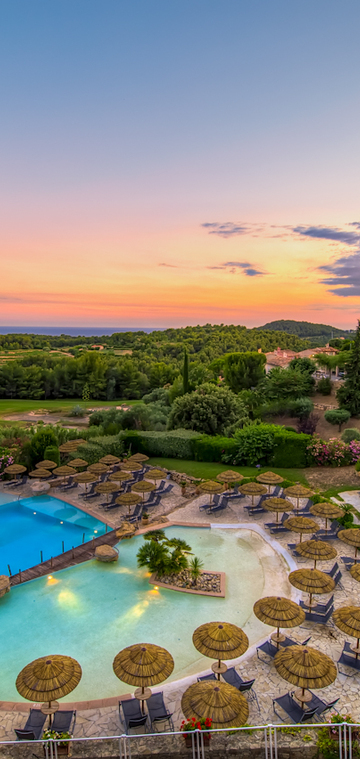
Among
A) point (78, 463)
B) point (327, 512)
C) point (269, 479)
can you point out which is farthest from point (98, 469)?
point (327, 512)

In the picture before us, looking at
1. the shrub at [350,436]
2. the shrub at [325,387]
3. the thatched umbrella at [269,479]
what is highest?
the shrub at [325,387]

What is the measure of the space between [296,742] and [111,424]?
23725 millimetres

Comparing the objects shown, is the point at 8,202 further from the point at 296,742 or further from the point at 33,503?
the point at 296,742

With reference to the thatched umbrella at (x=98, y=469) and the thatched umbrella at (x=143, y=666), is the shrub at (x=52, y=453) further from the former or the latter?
the thatched umbrella at (x=143, y=666)

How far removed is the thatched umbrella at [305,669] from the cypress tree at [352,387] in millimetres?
27182

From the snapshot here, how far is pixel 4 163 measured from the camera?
2270cm

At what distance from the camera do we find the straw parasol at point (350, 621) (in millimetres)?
8492

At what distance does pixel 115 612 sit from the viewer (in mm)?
11383

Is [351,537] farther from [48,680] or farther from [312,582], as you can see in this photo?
[48,680]

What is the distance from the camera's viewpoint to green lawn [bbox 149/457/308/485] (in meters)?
21.4

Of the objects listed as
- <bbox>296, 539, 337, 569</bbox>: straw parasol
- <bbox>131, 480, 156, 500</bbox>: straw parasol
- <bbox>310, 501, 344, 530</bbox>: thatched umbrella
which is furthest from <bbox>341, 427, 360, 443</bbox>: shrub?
<bbox>296, 539, 337, 569</bbox>: straw parasol

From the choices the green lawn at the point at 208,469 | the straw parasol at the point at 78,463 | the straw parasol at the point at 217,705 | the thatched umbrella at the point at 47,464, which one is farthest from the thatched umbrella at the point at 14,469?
the straw parasol at the point at 217,705

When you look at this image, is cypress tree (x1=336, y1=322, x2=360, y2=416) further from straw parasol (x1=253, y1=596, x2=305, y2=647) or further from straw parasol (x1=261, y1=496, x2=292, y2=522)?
straw parasol (x1=253, y1=596, x2=305, y2=647)

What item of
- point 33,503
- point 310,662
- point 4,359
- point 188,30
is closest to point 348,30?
point 188,30
